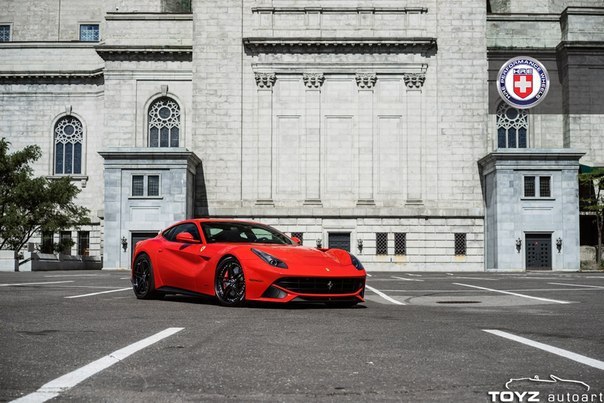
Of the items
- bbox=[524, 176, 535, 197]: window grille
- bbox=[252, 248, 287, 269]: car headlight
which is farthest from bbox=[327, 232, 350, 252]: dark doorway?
bbox=[252, 248, 287, 269]: car headlight

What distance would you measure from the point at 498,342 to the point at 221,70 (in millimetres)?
48541

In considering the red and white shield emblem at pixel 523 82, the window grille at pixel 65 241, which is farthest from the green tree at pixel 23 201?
the red and white shield emblem at pixel 523 82

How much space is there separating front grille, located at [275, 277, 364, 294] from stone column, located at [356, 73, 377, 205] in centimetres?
4124

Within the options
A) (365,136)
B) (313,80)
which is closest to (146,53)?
(313,80)

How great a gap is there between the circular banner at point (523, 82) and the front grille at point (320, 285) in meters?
41.3

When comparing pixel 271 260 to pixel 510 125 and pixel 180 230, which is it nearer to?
pixel 180 230

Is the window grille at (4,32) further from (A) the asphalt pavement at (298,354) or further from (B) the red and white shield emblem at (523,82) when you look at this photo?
(A) the asphalt pavement at (298,354)

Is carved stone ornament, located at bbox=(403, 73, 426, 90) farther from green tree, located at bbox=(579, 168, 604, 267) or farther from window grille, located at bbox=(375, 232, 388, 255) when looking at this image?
green tree, located at bbox=(579, 168, 604, 267)

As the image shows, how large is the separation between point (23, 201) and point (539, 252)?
31.0m

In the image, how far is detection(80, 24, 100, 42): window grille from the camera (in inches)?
2591

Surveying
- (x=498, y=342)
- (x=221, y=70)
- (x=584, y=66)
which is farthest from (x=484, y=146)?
(x=498, y=342)

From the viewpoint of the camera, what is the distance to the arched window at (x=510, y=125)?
5612 cm

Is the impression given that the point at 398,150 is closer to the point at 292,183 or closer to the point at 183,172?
the point at 292,183

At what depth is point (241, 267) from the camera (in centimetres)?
1145
